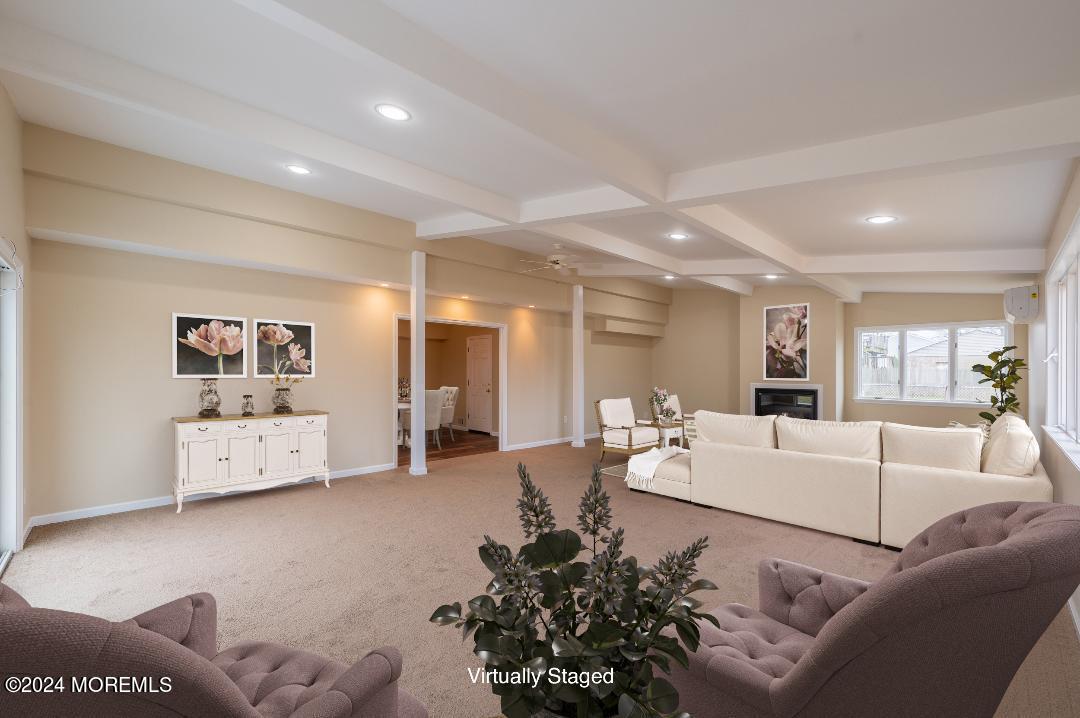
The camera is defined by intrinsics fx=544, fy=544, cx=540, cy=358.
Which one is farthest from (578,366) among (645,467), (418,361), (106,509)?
(106,509)

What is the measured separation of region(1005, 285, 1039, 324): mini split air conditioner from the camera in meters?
6.01

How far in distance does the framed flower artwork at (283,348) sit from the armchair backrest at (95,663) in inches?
207

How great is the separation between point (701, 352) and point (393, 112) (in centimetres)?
872

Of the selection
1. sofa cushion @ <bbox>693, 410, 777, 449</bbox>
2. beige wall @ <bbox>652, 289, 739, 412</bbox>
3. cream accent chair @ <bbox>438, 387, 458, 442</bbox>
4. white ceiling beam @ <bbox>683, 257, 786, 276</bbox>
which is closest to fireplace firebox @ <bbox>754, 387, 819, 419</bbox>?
beige wall @ <bbox>652, 289, 739, 412</bbox>

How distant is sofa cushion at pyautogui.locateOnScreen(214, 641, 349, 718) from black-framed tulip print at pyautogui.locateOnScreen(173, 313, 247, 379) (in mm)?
4256

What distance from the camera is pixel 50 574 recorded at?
344 centimetres

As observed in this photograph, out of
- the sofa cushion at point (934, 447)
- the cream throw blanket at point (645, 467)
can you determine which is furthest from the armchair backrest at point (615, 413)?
the sofa cushion at point (934, 447)

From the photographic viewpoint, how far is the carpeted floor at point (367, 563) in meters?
2.53

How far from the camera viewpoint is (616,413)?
7.90m

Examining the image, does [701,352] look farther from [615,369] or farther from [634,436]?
[634,436]

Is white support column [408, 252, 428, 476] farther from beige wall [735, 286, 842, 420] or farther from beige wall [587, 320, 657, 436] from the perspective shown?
beige wall [735, 286, 842, 420]

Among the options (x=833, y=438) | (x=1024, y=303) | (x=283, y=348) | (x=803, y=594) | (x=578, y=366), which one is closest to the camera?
(x=803, y=594)

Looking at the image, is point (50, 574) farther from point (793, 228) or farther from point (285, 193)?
point (793, 228)

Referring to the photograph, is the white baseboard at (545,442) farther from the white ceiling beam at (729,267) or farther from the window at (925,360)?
the window at (925,360)
